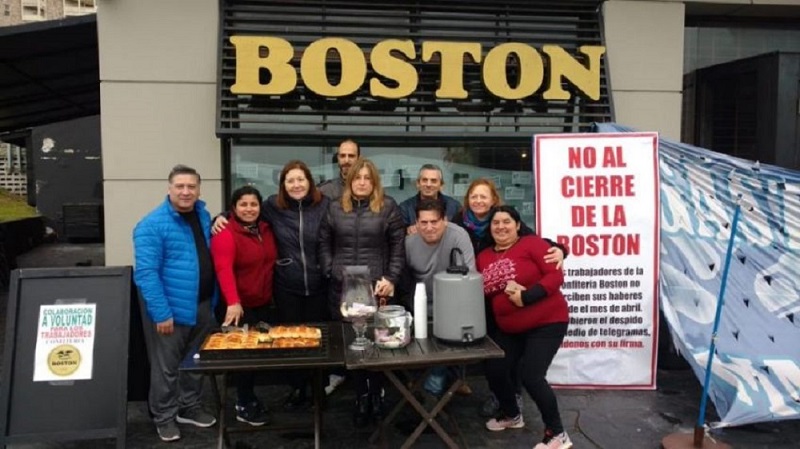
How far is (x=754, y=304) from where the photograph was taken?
13.8 ft

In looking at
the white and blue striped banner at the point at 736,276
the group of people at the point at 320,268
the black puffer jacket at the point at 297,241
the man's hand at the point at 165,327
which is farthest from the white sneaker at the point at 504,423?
the man's hand at the point at 165,327

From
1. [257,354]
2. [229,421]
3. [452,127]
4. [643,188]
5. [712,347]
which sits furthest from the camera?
[452,127]

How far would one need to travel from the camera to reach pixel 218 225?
3.86 metres

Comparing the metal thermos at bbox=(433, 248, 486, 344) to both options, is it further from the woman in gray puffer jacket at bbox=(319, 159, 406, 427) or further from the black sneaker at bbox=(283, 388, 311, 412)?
the black sneaker at bbox=(283, 388, 311, 412)

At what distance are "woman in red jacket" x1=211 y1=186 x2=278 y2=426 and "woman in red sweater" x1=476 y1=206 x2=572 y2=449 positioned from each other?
60.5 inches

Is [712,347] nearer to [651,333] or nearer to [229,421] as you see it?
[651,333]

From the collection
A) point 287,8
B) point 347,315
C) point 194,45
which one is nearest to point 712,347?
point 347,315

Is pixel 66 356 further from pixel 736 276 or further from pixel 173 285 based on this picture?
pixel 736 276

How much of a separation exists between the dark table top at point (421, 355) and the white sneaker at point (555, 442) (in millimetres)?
882

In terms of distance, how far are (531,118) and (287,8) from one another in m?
2.73

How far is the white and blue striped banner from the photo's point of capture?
156 inches

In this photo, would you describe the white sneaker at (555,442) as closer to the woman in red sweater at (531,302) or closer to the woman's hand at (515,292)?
the woman in red sweater at (531,302)

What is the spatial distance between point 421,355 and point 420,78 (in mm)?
3401

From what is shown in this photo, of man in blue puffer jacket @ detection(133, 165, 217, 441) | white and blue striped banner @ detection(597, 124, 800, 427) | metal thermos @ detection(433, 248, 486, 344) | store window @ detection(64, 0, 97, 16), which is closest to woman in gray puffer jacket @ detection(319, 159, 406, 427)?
metal thermos @ detection(433, 248, 486, 344)
